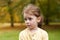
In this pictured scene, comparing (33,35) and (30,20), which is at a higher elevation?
(30,20)

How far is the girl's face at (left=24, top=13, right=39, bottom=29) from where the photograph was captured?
2.34 m

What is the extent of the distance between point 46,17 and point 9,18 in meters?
2.90

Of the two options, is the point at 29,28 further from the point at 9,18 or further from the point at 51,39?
the point at 9,18

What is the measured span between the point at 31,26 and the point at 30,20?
0.07 m

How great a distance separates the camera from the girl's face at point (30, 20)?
2.34m

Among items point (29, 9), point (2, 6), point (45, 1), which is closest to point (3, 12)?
point (2, 6)

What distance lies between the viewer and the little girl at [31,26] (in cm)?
235

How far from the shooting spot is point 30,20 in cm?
237

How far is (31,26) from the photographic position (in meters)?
2.36

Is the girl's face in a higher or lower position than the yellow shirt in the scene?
higher

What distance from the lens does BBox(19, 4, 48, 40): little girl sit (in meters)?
2.35

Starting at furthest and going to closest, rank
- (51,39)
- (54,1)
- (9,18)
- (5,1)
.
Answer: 1. (9,18)
2. (5,1)
3. (54,1)
4. (51,39)

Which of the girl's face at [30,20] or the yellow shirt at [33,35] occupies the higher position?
the girl's face at [30,20]

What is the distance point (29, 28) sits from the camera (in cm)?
238
